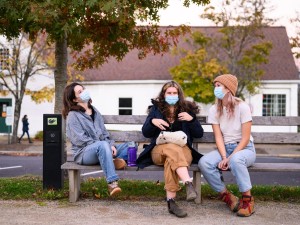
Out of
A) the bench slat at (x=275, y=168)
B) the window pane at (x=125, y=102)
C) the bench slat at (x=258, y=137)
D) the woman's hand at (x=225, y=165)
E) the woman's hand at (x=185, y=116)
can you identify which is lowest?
the bench slat at (x=275, y=168)

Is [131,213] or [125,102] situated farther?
[125,102]

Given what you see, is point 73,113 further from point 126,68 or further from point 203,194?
point 126,68

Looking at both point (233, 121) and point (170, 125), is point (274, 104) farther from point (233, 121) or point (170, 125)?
point (170, 125)

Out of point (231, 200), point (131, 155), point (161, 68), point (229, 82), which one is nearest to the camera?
point (231, 200)

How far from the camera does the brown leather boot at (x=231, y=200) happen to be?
5863 millimetres

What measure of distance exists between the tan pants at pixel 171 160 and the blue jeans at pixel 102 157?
0.55m

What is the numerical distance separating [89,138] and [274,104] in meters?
23.8

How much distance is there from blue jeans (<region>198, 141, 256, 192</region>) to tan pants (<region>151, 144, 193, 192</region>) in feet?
0.84

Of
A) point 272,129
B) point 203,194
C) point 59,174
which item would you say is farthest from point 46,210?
point 272,129

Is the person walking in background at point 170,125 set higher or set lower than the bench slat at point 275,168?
higher

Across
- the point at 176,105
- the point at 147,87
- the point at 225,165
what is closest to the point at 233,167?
the point at 225,165

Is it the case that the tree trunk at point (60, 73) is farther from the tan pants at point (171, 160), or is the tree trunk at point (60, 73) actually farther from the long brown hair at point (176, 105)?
the tan pants at point (171, 160)

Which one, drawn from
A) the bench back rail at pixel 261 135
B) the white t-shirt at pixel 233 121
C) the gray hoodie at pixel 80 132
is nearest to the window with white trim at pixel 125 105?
the bench back rail at pixel 261 135

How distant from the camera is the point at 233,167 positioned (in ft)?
19.1
